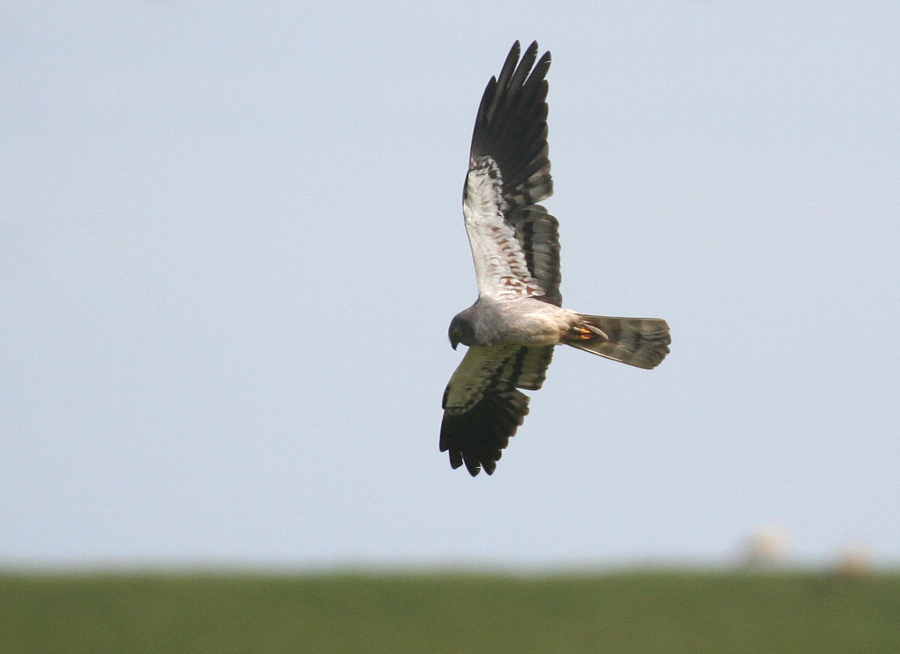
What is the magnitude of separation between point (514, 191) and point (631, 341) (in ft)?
4.44

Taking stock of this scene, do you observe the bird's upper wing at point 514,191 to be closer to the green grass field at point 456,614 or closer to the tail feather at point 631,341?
the tail feather at point 631,341

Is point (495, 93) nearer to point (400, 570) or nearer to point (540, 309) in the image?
point (540, 309)

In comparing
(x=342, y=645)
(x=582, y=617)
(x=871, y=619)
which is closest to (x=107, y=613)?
(x=342, y=645)

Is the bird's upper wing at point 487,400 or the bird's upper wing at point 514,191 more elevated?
the bird's upper wing at point 514,191

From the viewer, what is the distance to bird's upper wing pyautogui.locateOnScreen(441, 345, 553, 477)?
491 inches

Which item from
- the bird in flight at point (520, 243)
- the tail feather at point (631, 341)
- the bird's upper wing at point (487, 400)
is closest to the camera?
the bird in flight at point (520, 243)

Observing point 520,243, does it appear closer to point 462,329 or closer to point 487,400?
point 462,329

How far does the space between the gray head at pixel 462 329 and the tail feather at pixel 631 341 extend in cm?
68

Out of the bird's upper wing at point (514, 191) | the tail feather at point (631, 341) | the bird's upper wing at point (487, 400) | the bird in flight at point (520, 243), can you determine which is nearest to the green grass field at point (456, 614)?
the bird's upper wing at point (487, 400)

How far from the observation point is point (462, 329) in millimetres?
11633

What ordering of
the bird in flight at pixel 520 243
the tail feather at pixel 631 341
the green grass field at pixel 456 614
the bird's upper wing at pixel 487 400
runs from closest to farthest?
the bird in flight at pixel 520 243 → the tail feather at pixel 631 341 → the bird's upper wing at pixel 487 400 → the green grass field at pixel 456 614

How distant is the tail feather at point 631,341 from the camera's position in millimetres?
11812

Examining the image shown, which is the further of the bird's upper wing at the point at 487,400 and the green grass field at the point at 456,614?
the green grass field at the point at 456,614

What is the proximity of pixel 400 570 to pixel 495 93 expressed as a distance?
43.8 ft
